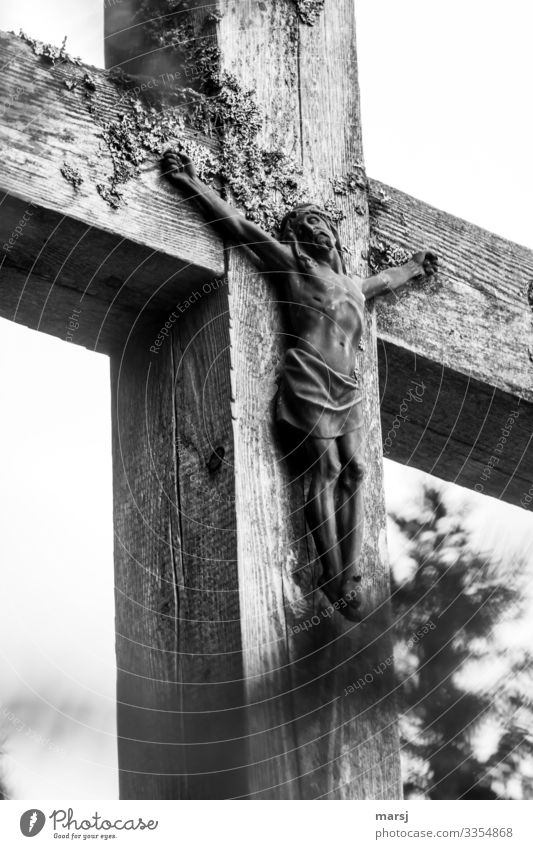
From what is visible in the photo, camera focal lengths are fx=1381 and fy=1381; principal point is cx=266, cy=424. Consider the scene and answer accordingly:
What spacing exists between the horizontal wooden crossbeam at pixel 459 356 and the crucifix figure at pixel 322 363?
0.25 metres

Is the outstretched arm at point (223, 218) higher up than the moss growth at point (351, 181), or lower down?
lower down

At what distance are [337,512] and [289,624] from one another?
0.24m

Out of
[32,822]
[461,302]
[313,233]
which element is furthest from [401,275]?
[32,822]

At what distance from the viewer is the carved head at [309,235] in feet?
8.56

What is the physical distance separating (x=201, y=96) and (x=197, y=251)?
0.36m

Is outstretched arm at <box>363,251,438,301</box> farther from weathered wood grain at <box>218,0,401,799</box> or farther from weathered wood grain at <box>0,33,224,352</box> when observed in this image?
weathered wood grain at <box>0,33,224,352</box>

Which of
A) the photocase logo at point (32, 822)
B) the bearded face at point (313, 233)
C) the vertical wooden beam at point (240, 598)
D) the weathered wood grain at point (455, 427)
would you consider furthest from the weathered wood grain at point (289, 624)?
the photocase logo at point (32, 822)

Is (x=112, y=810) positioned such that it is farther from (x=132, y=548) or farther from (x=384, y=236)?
(x=384, y=236)

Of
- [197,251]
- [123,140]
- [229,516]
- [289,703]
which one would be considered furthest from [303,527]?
[123,140]

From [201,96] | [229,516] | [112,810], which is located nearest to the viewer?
[112,810]

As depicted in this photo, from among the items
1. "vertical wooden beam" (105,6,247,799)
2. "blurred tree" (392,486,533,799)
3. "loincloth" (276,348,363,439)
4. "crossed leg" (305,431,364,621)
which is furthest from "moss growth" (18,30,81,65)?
"blurred tree" (392,486,533,799)

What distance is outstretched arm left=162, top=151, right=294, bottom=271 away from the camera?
2572 mm

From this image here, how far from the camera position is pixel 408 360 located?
2885 millimetres

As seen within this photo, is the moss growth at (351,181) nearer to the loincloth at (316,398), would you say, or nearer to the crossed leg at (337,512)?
the loincloth at (316,398)
